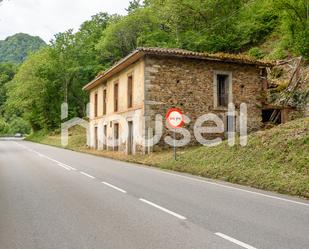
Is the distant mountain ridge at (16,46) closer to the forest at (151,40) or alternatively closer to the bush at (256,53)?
the forest at (151,40)

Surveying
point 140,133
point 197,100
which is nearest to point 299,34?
point 197,100

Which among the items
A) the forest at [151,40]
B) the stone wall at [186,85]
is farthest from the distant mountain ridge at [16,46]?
the stone wall at [186,85]

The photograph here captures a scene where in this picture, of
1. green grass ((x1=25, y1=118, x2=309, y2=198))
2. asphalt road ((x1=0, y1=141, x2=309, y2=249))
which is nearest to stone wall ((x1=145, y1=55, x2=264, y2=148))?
green grass ((x1=25, y1=118, x2=309, y2=198))

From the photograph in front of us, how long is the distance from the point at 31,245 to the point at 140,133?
17.8m

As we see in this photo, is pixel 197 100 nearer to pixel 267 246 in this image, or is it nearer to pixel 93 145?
pixel 93 145

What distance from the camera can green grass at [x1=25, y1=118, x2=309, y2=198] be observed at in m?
11.1

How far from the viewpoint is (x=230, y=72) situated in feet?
81.0

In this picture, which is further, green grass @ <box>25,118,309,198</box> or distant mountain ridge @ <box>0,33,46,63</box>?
distant mountain ridge @ <box>0,33,46,63</box>

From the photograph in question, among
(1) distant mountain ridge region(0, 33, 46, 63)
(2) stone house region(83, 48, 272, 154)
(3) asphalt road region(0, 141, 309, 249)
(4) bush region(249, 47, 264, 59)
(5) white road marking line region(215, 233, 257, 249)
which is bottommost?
(3) asphalt road region(0, 141, 309, 249)

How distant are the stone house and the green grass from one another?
5545mm

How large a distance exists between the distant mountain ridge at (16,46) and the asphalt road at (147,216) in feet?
395

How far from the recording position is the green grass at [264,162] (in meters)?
11.1

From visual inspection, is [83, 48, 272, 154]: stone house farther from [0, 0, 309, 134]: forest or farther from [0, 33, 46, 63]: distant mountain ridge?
[0, 33, 46, 63]: distant mountain ridge

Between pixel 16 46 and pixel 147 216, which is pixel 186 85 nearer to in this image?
pixel 147 216
